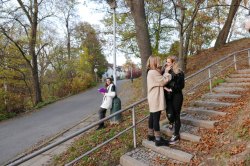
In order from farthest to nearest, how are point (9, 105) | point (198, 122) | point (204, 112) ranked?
point (9, 105), point (204, 112), point (198, 122)

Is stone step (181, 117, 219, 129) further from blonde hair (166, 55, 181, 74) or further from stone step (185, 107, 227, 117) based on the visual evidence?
blonde hair (166, 55, 181, 74)

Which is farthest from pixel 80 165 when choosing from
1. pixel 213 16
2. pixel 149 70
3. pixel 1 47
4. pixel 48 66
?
pixel 48 66

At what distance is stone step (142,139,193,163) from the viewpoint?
2.77 m

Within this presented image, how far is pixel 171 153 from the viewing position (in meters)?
2.95

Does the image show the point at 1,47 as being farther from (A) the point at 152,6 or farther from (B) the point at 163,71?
(B) the point at 163,71

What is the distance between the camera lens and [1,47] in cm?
1155

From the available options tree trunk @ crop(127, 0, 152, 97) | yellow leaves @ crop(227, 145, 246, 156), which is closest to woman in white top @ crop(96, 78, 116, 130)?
tree trunk @ crop(127, 0, 152, 97)

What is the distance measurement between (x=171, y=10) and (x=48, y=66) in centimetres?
1750

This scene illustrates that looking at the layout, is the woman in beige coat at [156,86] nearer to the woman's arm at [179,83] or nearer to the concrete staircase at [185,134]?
the woman's arm at [179,83]

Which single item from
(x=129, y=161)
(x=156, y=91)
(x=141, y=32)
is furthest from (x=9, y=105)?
(x=156, y=91)

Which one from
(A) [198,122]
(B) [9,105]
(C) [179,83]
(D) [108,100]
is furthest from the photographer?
(B) [9,105]

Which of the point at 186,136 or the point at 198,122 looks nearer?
the point at 186,136

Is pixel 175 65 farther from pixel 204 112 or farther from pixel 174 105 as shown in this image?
pixel 204 112

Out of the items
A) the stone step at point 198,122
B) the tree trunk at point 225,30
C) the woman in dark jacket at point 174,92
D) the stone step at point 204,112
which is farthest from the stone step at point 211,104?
the tree trunk at point 225,30
